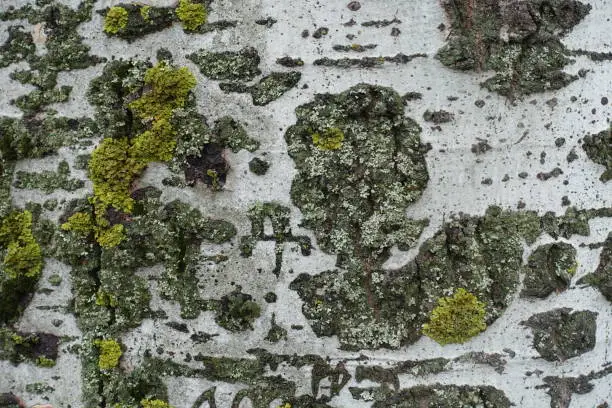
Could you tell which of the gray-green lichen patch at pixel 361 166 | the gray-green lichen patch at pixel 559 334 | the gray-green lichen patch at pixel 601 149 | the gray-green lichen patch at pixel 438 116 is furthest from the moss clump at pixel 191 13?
the gray-green lichen patch at pixel 559 334

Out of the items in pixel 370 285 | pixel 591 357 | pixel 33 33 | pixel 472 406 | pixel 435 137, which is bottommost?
pixel 472 406

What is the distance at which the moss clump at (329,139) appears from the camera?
2664 mm

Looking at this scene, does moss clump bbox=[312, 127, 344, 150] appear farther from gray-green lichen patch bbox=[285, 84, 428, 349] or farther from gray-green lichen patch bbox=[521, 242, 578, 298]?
gray-green lichen patch bbox=[521, 242, 578, 298]

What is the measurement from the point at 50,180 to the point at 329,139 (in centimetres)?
144

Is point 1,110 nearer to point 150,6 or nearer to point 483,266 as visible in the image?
point 150,6

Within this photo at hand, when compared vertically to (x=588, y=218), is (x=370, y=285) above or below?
below

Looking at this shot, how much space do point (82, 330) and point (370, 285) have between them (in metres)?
1.49

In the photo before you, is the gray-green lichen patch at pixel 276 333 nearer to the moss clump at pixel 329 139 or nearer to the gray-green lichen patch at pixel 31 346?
the moss clump at pixel 329 139

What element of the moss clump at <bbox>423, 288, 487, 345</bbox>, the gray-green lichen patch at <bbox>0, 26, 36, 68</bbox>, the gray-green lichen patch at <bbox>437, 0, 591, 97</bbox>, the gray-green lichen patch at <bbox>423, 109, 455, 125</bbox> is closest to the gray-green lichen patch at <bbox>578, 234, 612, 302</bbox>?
the moss clump at <bbox>423, 288, 487, 345</bbox>

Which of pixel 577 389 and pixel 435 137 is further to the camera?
pixel 577 389

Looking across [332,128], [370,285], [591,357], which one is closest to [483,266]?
[370,285]

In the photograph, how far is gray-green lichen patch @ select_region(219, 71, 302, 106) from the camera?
8.75 ft

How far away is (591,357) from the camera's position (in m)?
2.90

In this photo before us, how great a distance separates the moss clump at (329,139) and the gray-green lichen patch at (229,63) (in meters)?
0.42
